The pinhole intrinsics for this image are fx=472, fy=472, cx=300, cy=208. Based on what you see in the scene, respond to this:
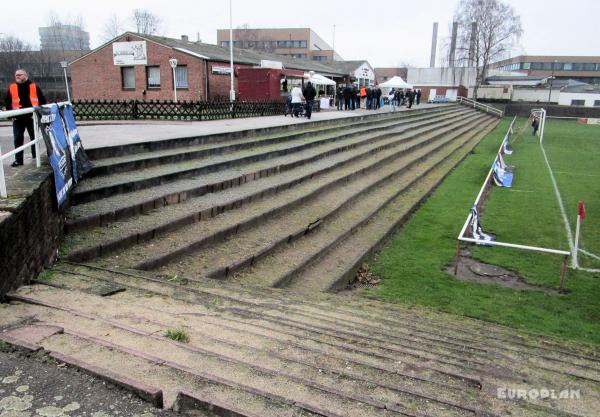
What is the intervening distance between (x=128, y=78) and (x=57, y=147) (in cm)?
2921

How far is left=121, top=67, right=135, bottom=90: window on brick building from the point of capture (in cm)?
3225

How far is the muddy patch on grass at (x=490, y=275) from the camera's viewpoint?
24.5 ft

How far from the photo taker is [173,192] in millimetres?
7707

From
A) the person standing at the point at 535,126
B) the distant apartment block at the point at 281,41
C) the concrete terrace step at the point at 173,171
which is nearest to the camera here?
the concrete terrace step at the point at 173,171

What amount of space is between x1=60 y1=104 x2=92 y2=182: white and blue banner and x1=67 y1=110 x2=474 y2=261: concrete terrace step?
4.14ft

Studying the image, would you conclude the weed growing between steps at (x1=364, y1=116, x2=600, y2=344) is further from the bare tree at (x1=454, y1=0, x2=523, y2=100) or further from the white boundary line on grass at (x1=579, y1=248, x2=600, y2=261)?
the bare tree at (x1=454, y1=0, x2=523, y2=100)

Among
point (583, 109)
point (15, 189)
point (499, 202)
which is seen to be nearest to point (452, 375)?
point (15, 189)

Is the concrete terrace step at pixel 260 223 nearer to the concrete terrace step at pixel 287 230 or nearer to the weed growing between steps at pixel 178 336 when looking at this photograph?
the concrete terrace step at pixel 287 230

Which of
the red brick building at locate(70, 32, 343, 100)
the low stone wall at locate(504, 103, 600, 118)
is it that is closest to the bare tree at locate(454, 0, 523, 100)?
the low stone wall at locate(504, 103, 600, 118)

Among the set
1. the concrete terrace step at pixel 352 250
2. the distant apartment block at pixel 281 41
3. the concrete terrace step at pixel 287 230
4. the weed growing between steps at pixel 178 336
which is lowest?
the concrete terrace step at pixel 352 250

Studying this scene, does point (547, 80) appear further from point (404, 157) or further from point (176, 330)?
point (176, 330)

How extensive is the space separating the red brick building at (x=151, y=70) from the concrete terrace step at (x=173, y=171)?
1725cm

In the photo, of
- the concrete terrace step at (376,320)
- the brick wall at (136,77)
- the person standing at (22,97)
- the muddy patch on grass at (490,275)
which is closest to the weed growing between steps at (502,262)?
the muddy patch on grass at (490,275)

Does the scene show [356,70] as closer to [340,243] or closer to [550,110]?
[550,110]
